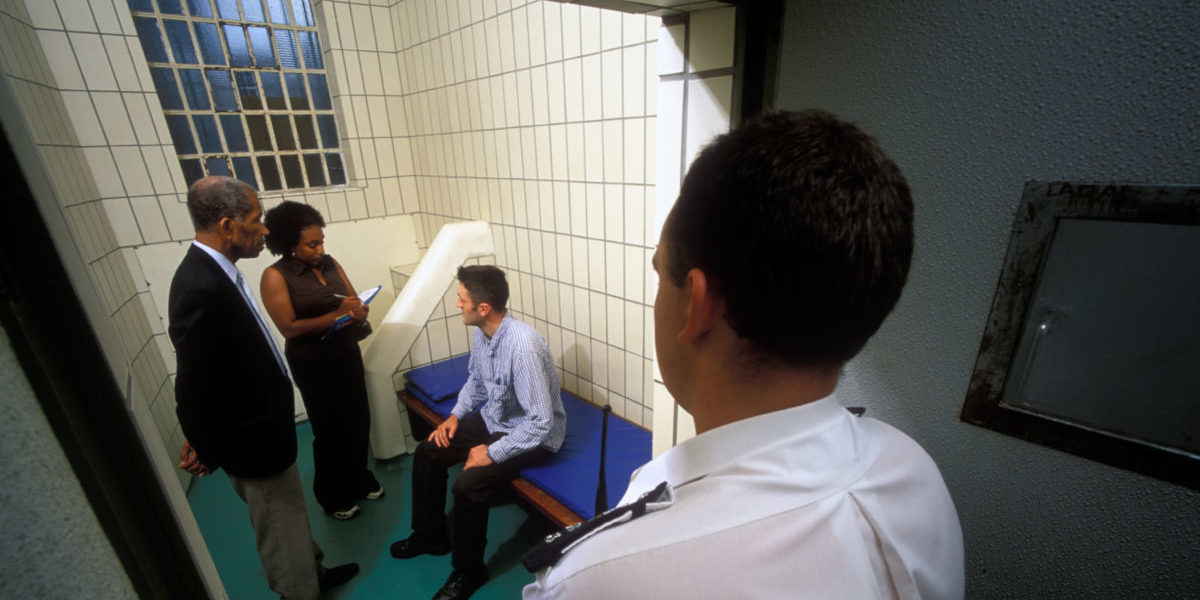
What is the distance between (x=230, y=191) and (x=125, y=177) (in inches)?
81.9

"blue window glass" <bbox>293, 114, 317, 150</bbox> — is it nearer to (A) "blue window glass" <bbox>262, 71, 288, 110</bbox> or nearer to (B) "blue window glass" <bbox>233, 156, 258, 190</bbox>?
(A) "blue window glass" <bbox>262, 71, 288, 110</bbox>

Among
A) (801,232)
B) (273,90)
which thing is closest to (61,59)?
(273,90)

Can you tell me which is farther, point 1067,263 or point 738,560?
point 1067,263

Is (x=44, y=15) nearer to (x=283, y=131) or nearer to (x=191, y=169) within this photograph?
(x=191, y=169)

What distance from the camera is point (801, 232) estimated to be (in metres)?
0.57

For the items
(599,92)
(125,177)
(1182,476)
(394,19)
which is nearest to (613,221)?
(599,92)

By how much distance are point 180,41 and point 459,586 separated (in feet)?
12.9

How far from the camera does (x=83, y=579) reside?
0.35 m

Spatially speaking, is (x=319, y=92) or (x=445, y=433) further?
(x=319, y=92)

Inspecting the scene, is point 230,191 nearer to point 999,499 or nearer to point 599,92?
point 599,92

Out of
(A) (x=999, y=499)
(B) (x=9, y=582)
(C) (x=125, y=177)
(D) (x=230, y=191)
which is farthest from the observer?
(C) (x=125, y=177)

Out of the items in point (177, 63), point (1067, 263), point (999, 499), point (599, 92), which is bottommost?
point (999, 499)

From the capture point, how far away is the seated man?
212 cm

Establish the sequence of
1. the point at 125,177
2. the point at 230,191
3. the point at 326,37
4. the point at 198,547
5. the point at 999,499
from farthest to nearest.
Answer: the point at 326,37 → the point at 125,177 → the point at 230,191 → the point at 999,499 → the point at 198,547
